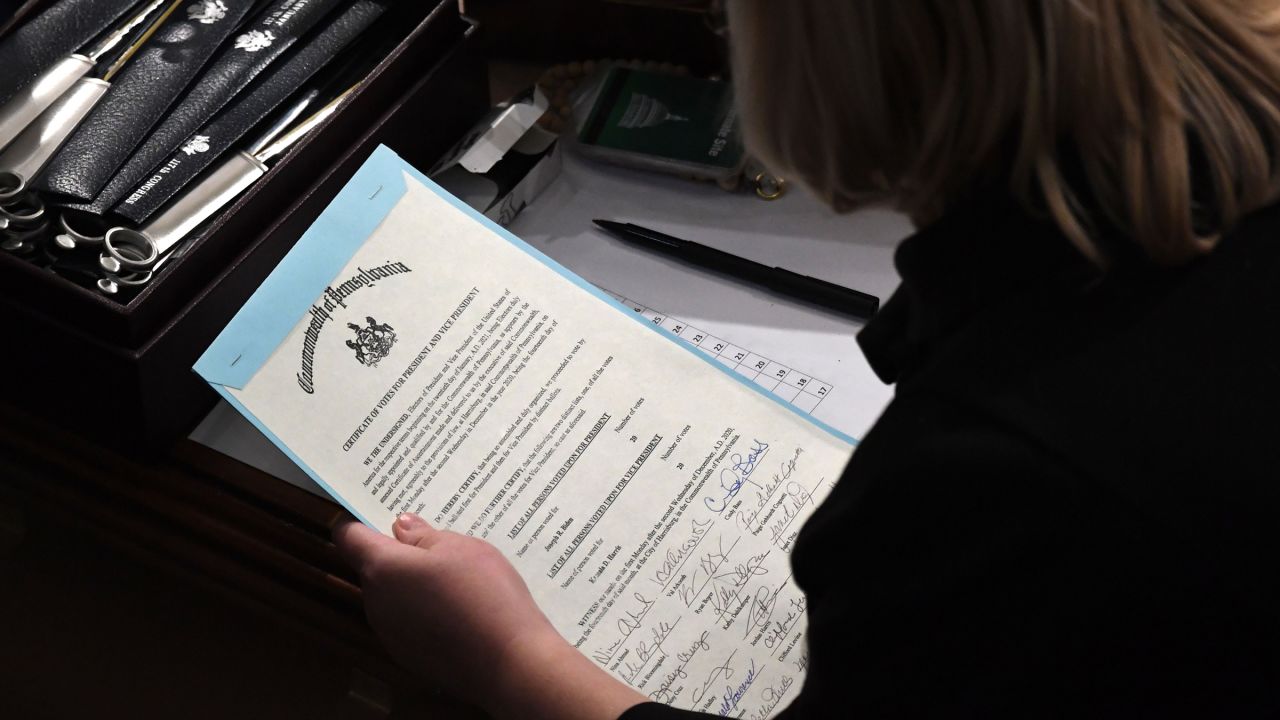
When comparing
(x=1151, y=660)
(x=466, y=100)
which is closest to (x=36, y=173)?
(x=466, y=100)

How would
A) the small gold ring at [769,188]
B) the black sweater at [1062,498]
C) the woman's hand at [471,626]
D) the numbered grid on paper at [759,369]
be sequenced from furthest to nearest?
the small gold ring at [769,188], the numbered grid on paper at [759,369], the woman's hand at [471,626], the black sweater at [1062,498]

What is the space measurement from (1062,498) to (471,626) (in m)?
0.30

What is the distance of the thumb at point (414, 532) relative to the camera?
59cm

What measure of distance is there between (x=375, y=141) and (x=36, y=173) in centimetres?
18

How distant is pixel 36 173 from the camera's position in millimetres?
622

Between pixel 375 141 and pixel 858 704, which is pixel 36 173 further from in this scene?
pixel 858 704

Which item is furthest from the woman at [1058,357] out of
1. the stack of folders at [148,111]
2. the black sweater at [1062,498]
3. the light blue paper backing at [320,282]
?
the stack of folders at [148,111]

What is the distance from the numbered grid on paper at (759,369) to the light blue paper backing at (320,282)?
30 millimetres
